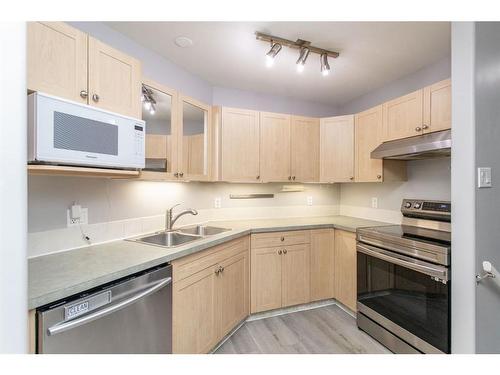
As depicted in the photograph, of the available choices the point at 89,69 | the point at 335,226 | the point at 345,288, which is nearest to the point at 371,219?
the point at 335,226

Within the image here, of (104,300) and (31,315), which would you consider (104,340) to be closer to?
(104,300)

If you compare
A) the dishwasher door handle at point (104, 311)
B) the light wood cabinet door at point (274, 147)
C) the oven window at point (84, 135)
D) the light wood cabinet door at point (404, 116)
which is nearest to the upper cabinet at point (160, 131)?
the oven window at point (84, 135)

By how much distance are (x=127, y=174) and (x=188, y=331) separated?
1.10m

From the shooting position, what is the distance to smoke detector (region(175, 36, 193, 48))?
74.1 inches

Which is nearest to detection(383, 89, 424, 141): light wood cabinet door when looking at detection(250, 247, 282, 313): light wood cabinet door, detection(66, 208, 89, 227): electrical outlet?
detection(250, 247, 282, 313): light wood cabinet door

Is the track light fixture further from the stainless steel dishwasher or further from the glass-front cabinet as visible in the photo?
the stainless steel dishwasher

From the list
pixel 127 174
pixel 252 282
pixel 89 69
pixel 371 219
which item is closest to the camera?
pixel 89 69

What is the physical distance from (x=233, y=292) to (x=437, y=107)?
7.28 feet

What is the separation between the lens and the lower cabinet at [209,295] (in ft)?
5.00

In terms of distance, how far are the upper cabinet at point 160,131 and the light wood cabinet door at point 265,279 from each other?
114 centimetres

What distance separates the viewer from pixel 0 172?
53 centimetres

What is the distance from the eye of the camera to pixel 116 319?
3.76ft

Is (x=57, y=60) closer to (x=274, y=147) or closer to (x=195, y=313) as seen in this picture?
(x=195, y=313)

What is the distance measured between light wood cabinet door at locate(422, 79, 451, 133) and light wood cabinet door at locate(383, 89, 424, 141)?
4cm
